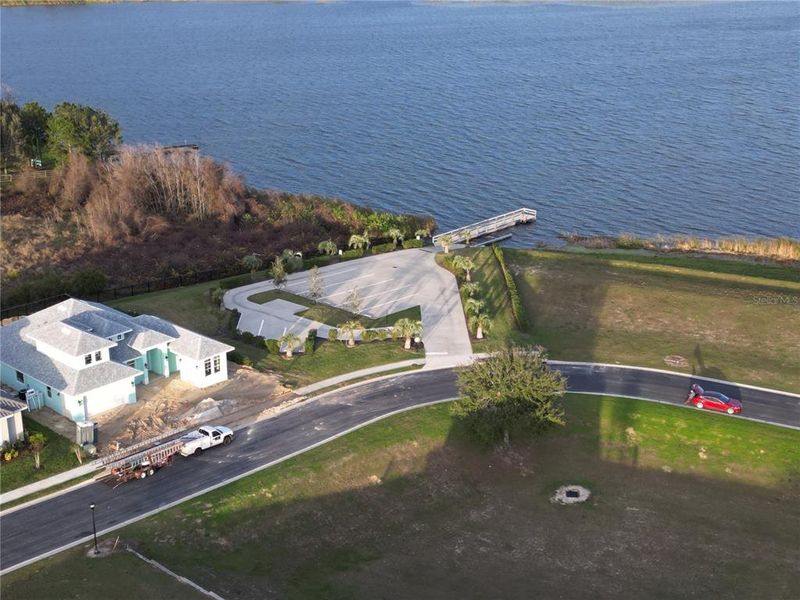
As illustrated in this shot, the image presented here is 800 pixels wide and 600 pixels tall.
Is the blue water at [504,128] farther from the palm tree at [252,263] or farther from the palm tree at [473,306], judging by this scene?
the palm tree at [473,306]

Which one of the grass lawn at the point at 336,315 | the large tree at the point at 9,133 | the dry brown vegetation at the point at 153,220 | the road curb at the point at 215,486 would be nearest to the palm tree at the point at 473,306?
the grass lawn at the point at 336,315

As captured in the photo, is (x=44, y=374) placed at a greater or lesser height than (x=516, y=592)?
greater

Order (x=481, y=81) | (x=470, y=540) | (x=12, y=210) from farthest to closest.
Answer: (x=481, y=81), (x=12, y=210), (x=470, y=540)

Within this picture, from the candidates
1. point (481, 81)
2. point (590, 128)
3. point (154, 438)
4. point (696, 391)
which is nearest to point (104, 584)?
point (154, 438)

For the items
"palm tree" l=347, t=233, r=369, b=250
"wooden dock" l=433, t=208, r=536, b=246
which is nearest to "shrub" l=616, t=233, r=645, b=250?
"wooden dock" l=433, t=208, r=536, b=246

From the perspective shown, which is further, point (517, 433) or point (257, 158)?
point (257, 158)

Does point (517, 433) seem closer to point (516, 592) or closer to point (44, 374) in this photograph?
point (516, 592)

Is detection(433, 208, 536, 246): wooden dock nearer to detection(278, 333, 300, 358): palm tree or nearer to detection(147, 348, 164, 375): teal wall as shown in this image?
detection(278, 333, 300, 358): palm tree
